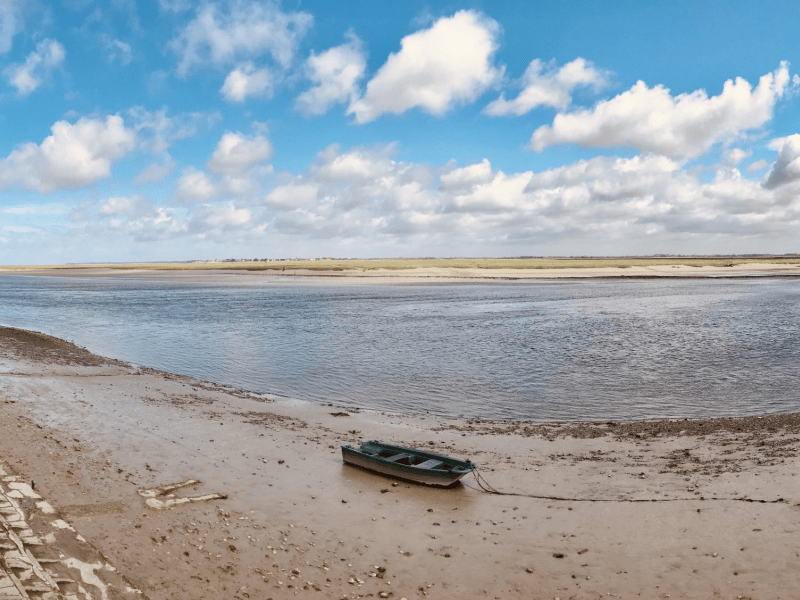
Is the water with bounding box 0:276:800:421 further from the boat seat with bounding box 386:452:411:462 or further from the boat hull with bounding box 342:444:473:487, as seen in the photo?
the boat hull with bounding box 342:444:473:487

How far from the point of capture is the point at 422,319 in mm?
44344

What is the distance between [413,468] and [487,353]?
17388 mm

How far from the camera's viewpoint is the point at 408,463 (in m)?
12.2

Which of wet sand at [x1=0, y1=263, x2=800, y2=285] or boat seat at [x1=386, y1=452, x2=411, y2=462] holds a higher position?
wet sand at [x1=0, y1=263, x2=800, y2=285]

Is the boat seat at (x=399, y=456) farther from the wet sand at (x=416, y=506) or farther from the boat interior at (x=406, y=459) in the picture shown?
the wet sand at (x=416, y=506)

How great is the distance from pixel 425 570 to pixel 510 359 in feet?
62.8

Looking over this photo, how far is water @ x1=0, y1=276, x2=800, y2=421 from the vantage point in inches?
760

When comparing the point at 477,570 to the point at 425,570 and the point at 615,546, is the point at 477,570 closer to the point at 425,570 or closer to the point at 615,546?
the point at 425,570

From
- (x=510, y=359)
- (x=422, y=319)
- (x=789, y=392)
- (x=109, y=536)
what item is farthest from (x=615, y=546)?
(x=422, y=319)

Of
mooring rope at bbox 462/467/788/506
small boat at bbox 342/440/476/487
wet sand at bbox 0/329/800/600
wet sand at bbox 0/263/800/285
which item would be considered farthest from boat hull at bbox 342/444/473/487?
wet sand at bbox 0/263/800/285

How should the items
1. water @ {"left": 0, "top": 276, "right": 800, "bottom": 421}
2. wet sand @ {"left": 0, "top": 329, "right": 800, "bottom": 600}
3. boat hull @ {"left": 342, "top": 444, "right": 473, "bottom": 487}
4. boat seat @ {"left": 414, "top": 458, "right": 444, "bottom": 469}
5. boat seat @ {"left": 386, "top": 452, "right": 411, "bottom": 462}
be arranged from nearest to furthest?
wet sand @ {"left": 0, "top": 329, "right": 800, "bottom": 600}
boat hull @ {"left": 342, "top": 444, "right": 473, "bottom": 487}
boat seat @ {"left": 414, "top": 458, "right": 444, "bottom": 469}
boat seat @ {"left": 386, "top": 452, "right": 411, "bottom": 462}
water @ {"left": 0, "top": 276, "right": 800, "bottom": 421}

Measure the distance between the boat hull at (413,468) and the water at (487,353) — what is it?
5.75 m

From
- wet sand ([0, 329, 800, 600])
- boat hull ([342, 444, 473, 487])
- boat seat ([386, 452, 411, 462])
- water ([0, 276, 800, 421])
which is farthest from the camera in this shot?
water ([0, 276, 800, 421])

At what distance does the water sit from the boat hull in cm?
575
